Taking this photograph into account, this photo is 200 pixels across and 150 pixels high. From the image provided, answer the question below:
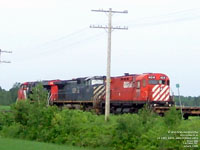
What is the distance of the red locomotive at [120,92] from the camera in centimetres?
3628

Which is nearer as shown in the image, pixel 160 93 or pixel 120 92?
pixel 160 93

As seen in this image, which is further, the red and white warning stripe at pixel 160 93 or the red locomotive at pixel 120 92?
the red locomotive at pixel 120 92

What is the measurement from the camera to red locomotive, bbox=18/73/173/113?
119ft

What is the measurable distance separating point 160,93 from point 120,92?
179 inches

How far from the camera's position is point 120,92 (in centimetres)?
3947

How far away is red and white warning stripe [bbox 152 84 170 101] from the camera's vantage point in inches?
1421

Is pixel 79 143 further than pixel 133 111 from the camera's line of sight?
No

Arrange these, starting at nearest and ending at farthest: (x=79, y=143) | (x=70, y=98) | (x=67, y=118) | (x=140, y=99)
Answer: (x=79, y=143), (x=67, y=118), (x=140, y=99), (x=70, y=98)

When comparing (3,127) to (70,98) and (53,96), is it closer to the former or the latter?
(70,98)

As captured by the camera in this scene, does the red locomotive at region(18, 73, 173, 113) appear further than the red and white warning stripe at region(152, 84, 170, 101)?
Yes

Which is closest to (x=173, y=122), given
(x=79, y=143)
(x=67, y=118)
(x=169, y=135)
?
(x=169, y=135)

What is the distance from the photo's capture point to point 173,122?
2177 cm

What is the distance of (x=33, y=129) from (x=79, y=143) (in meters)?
5.19

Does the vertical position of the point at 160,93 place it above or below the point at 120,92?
below
